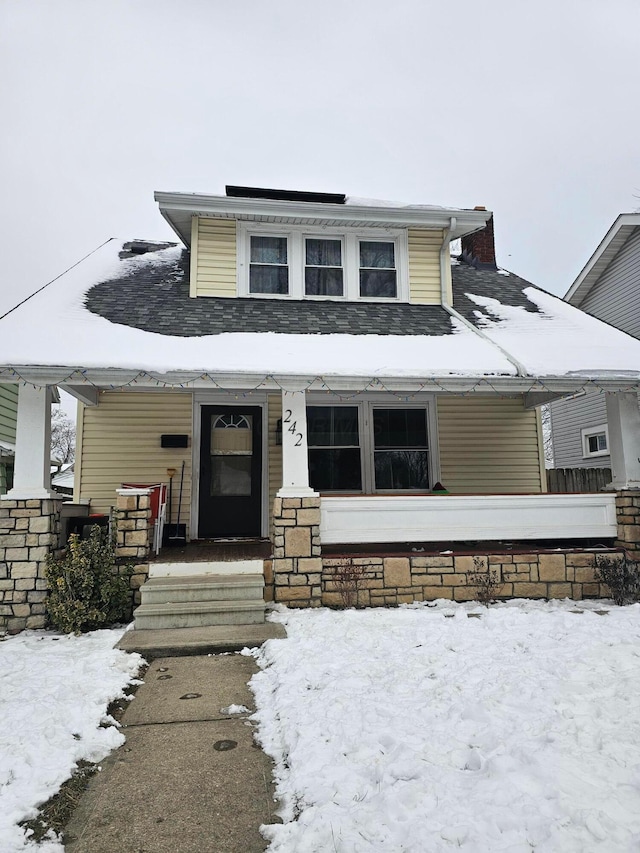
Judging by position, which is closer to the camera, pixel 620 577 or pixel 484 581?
pixel 620 577

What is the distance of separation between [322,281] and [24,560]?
5616mm

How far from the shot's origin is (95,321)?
6953mm

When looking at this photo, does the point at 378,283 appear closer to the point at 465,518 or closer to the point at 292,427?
the point at 292,427

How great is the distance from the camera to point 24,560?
18.9 feet

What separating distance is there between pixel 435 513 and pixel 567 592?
178 centimetres

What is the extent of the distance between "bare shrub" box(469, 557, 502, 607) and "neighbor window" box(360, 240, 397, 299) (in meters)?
4.44

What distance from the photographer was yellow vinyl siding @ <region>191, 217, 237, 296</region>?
27.0ft

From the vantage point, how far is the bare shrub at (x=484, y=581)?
247 inches

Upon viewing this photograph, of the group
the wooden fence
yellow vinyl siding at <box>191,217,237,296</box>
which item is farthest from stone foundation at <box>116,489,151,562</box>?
the wooden fence

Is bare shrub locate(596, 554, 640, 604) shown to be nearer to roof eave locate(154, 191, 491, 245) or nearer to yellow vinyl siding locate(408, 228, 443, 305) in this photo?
yellow vinyl siding locate(408, 228, 443, 305)

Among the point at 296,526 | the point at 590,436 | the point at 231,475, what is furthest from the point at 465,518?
the point at 590,436

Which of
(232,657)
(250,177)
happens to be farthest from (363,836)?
(250,177)

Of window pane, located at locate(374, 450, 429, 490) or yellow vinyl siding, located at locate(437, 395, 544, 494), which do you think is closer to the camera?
window pane, located at locate(374, 450, 429, 490)

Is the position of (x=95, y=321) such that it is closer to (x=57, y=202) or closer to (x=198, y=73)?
(x=198, y=73)
